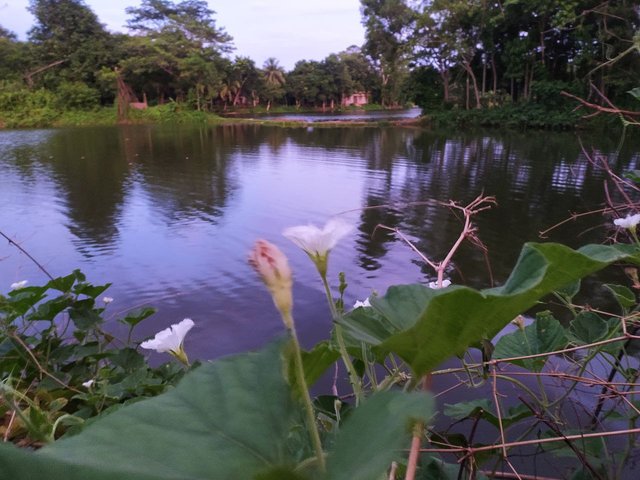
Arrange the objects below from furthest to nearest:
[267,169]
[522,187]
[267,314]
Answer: [267,169] < [522,187] < [267,314]

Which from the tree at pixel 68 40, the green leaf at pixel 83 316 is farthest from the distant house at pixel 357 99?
the green leaf at pixel 83 316

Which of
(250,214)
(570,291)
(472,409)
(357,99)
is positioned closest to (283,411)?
(472,409)

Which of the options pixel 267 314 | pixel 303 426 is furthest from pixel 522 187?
pixel 303 426

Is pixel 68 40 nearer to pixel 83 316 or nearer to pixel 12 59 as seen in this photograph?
pixel 12 59

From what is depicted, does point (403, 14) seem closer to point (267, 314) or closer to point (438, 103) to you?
point (438, 103)

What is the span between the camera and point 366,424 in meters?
0.23

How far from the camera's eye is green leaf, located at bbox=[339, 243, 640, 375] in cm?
31

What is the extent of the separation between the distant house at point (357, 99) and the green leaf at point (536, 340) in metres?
36.4

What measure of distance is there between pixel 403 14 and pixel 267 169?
41.4 feet

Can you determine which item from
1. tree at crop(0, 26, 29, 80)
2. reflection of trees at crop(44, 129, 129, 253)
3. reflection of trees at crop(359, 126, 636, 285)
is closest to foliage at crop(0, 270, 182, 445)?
reflection of trees at crop(359, 126, 636, 285)

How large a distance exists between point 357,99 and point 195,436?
40514 millimetres

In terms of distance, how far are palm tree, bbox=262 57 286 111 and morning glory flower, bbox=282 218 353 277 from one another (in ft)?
97.1

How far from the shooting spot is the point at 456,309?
308 mm

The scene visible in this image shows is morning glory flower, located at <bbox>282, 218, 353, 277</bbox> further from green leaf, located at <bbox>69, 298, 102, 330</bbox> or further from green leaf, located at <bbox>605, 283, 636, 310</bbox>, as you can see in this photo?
green leaf, located at <bbox>69, 298, 102, 330</bbox>
